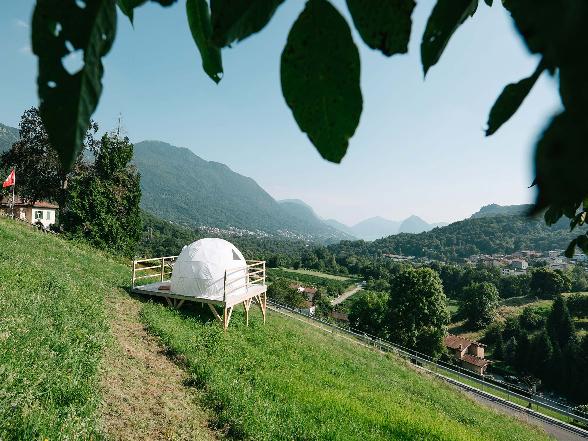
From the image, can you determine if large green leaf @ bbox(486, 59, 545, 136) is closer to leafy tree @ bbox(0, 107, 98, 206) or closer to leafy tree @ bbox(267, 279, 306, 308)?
leafy tree @ bbox(0, 107, 98, 206)

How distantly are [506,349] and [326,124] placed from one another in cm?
6213

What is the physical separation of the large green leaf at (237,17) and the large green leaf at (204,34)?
0.20 metres

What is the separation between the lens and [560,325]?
172ft

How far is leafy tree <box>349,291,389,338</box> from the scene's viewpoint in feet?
151

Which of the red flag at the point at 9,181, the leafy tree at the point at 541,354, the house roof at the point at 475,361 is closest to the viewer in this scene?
the red flag at the point at 9,181

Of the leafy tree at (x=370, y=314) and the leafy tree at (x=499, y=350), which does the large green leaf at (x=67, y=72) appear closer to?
the leafy tree at (x=370, y=314)

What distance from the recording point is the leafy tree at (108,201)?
76.5 feet

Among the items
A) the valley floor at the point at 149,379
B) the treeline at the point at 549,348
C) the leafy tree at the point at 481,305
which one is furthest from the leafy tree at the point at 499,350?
the valley floor at the point at 149,379

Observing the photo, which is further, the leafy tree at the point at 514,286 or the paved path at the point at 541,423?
the leafy tree at the point at 514,286

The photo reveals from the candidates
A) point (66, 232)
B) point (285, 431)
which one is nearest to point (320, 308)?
point (66, 232)

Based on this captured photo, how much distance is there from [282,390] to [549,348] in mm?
51825

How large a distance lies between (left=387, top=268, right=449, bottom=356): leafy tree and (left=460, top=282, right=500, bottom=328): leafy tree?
2824 centimetres

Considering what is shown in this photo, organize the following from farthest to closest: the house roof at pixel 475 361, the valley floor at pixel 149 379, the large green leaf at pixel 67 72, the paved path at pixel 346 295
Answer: the paved path at pixel 346 295
the house roof at pixel 475 361
the valley floor at pixel 149 379
the large green leaf at pixel 67 72

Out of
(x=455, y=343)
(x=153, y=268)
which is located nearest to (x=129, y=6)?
(x=153, y=268)
